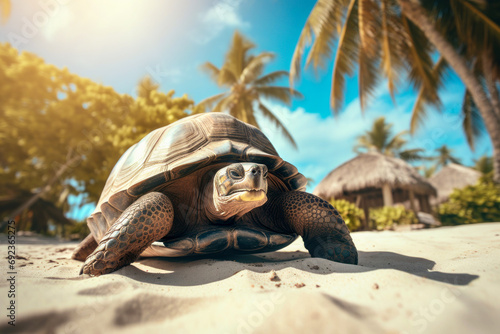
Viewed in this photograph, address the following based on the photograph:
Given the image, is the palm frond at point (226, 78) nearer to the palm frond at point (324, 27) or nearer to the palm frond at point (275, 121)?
the palm frond at point (275, 121)

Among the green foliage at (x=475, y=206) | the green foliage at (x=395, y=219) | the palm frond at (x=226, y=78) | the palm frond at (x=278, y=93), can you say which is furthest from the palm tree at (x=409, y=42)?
the palm frond at (x=226, y=78)

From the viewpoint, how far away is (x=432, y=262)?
2.12 meters

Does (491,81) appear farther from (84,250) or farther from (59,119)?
(59,119)

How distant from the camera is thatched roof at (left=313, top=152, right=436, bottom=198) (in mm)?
12234

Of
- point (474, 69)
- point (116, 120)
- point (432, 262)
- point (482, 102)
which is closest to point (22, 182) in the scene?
point (116, 120)

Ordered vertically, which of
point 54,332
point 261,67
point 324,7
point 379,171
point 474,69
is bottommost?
point 54,332

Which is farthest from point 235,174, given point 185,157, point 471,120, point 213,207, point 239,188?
point 471,120

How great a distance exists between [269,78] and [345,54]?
9074 mm

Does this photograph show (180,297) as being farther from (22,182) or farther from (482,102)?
(22,182)

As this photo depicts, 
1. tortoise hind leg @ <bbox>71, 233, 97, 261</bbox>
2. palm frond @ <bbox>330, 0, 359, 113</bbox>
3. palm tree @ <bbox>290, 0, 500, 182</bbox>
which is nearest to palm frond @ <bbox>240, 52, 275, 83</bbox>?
palm tree @ <bbox>290, 0, 500, 182</bbox>

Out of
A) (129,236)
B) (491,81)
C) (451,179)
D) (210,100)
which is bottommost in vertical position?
(129,236)

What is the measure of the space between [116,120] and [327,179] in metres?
11.2

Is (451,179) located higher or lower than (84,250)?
higher

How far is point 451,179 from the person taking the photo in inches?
707
